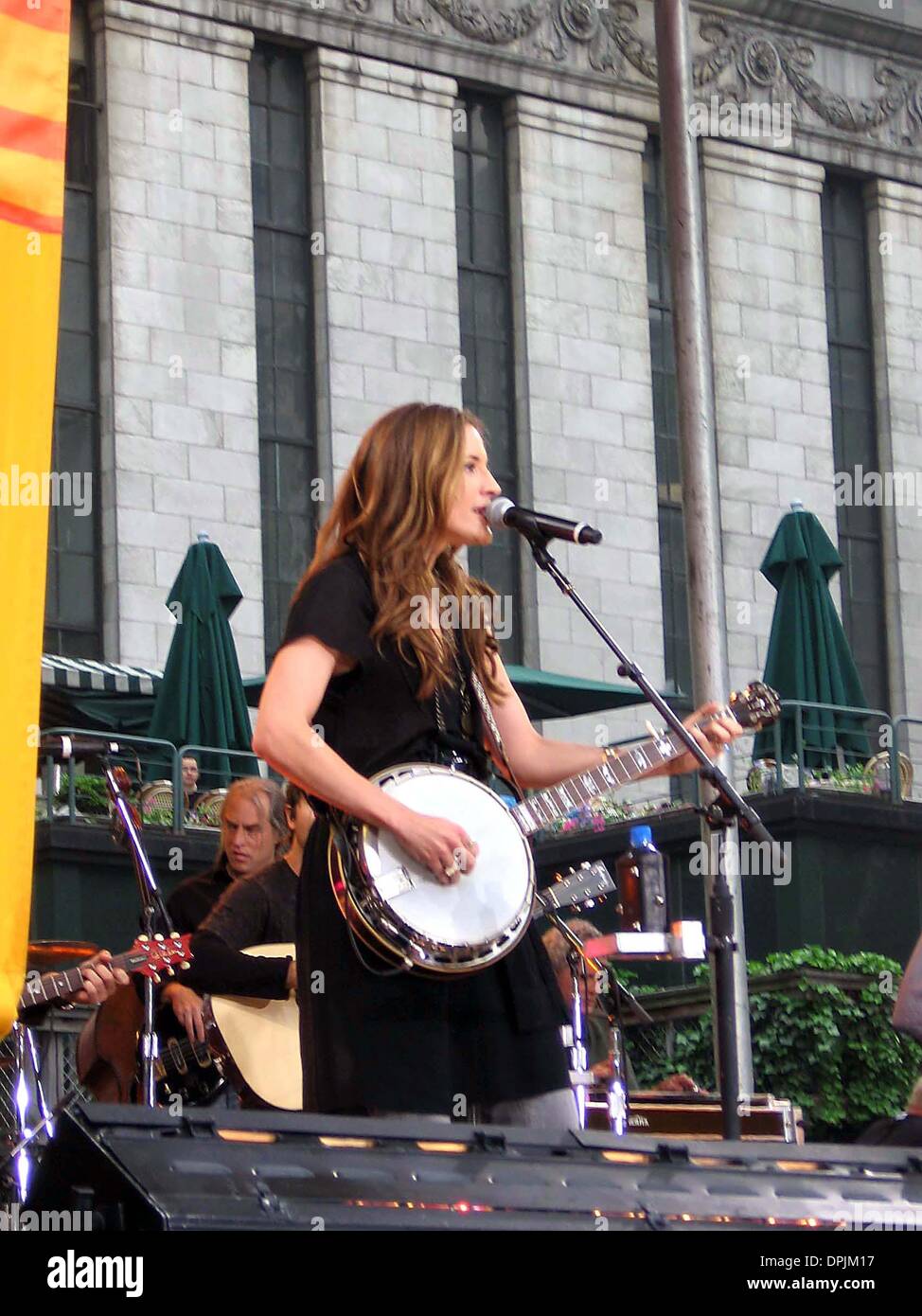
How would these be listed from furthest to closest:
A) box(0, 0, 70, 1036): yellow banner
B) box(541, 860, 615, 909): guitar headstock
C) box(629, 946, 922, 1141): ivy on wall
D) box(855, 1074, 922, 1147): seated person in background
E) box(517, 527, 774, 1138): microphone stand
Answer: box(629, 946, 922, 1141): ivy on wall → box(541, 860, 615, 909): guitar headstock → box(855, 1074, 922, 1147): seated person in background → box(517, 527, 774, 1138): microphone stand → box(0, 0, 70, 1036): yellow banner

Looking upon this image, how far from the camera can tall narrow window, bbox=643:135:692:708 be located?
965 inches

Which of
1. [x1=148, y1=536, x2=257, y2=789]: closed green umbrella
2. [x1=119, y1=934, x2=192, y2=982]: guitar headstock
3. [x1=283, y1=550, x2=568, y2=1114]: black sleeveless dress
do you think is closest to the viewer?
[x1=283, y1=550, x2=568, y2=1114]: black sleeveless dress

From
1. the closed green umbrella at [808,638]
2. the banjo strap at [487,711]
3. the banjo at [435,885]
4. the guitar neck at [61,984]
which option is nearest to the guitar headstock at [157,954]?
the guitar neck at [61,984]

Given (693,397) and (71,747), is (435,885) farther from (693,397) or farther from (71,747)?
(693,397)

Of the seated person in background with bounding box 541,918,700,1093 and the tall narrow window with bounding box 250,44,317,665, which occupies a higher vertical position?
the tall narrow window with bounding box 250,44,317,665

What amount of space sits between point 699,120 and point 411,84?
10.5 ft

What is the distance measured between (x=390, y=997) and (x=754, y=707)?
1499 millimetres

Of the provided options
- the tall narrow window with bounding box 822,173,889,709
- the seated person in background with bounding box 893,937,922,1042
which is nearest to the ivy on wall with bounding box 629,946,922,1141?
the seated person in background with bounding box 893,937,922,1042

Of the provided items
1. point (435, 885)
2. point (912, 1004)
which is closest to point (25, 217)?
point (435, 885)

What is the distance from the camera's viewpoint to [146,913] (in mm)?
8695

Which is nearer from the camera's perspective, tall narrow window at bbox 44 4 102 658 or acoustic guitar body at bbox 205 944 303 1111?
acoustic guitar body at bbox 205 944 303 1111

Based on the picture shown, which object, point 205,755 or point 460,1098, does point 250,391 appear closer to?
point 205,755

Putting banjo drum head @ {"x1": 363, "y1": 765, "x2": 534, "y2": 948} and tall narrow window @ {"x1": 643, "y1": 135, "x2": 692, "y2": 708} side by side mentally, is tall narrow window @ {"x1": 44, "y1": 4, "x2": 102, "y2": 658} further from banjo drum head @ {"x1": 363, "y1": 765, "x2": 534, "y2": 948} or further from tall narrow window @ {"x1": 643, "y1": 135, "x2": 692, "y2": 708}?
banjo drum head @ {"x1": 363, "y1": 765, "x2": 534, "y2": 948}

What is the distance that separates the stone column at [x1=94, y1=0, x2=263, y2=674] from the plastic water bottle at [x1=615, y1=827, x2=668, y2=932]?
11.2 meters
